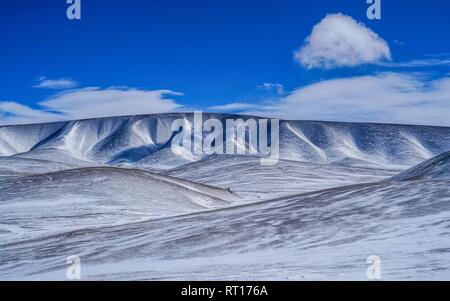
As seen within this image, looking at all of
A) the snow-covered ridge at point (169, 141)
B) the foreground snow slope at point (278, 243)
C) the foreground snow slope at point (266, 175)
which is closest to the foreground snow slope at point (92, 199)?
the foreground snow slope at point (278, 243)

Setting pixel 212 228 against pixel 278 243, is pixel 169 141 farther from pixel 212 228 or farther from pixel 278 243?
pixel 278 243

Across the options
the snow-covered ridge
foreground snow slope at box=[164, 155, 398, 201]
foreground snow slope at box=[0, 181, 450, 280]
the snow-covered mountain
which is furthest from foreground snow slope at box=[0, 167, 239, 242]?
the snow-covered ridge

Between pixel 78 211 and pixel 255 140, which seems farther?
pixel 255 140

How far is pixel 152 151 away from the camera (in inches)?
6348

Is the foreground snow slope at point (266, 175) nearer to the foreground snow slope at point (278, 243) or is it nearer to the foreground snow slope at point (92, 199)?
the foreground snow slope at point (92, 199)

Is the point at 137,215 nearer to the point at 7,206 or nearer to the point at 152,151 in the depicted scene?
the point at 7,206

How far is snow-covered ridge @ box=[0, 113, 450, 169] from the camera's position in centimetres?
14525

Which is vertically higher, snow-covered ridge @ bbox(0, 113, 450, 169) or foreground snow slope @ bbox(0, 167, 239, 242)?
snow-covered ridge @ bbox(0, 113, 450, 169)

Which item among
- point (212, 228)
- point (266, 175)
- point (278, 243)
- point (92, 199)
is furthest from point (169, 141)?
point (278, 243)

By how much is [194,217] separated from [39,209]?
428 inches

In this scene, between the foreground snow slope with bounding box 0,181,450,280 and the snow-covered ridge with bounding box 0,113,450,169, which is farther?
the snow-covered ridge with bounding box 0,113,450,169

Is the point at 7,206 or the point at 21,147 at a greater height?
the point at 21,147

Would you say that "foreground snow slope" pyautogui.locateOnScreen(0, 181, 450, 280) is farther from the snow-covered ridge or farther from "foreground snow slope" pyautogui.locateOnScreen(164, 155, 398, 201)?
the snow-covered ridge
